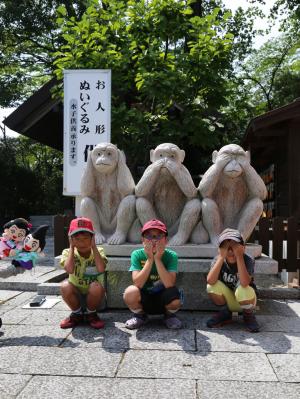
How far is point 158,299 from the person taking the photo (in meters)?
4.09

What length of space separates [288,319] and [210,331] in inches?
37.5

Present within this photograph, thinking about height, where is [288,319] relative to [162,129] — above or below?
below

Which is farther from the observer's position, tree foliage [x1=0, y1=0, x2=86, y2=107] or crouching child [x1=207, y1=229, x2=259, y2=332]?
tree foliage [x1=0, y1=0, x2=86, y2=107]

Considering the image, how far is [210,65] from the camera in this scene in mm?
8078

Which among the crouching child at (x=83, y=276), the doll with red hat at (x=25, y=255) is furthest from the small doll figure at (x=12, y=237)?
the crouching child at (x=83, y=276)

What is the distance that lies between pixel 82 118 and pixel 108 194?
3133 mm

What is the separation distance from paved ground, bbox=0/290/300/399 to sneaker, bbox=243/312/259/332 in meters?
0.07

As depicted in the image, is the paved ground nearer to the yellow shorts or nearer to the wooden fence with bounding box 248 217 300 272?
the yellow shorts

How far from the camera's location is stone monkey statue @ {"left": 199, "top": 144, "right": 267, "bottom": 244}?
4926 millimetres

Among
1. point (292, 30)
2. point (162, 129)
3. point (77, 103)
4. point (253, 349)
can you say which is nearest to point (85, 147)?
point (77, 103)

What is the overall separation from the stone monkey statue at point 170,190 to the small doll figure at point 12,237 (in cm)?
147

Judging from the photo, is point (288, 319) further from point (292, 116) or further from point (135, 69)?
point (292, 116)

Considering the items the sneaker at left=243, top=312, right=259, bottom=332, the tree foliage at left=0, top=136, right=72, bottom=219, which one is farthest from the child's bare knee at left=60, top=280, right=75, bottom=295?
the tree foliage at left=0, top=136, right=72, bottom=219

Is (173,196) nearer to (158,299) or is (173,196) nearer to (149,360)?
(158,299)
